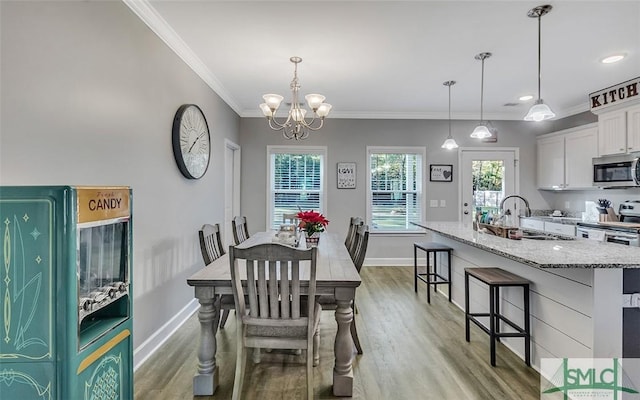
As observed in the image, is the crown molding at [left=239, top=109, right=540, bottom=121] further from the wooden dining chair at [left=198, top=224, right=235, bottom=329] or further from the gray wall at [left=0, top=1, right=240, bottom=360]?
the wooden dining chair at [left=198, top=224, right=235, bottom=329]

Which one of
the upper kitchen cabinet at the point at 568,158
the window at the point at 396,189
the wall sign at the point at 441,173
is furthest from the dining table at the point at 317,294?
the upper kitchen cabinet at the point at 568,158

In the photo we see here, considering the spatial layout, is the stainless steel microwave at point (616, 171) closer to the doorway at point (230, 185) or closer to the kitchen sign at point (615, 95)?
the kitchen sign at point (615, 95)

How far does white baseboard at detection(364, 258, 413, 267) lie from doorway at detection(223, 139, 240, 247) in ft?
7.80

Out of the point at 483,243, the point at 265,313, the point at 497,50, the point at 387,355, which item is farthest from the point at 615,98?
the point at 265,313

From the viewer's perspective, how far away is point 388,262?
566cm

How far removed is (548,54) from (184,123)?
3653 millimetres

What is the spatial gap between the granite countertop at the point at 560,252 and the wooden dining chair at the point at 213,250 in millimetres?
1920

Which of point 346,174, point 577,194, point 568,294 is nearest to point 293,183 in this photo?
point 346,174

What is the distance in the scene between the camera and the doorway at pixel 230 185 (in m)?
4.93

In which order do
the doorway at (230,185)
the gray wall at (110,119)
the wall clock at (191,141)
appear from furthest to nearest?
the doorway at (230,185) < the wall clock at (191,141) < the gray wall at (110,119)

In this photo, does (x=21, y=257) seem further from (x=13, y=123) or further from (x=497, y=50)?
(x=497, y=50)

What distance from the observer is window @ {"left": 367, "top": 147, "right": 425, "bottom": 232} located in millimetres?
5738

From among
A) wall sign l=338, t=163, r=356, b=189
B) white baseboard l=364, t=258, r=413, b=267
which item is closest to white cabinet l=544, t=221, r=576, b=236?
white baseboard l=364, t=258, r=413, b=267

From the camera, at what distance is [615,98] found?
13.9 feet
